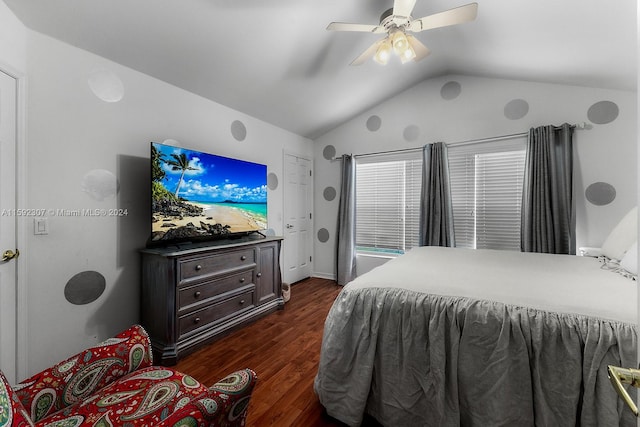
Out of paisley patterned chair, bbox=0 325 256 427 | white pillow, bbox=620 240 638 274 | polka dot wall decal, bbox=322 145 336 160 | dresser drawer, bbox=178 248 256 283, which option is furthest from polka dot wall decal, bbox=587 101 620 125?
paisley patterned chair, bbox=0 325 256 427

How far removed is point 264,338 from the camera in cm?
247

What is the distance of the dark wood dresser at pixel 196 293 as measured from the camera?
6.92 feet

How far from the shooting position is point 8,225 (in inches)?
64.6

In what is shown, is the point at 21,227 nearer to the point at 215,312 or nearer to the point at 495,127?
the point at 215,312

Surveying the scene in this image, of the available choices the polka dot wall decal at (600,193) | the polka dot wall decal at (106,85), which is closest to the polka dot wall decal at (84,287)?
the polka dot wall decal at (106,85)

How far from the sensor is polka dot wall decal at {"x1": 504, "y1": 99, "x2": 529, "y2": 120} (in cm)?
310

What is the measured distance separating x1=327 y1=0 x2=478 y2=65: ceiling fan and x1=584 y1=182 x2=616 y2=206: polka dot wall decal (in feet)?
7.64

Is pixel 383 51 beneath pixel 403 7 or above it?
beneath

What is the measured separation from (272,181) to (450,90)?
260cm

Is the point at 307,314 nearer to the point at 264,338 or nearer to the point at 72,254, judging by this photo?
the point at 264,338

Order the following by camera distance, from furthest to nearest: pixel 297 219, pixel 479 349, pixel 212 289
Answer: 1. pixel 297 219
2. pixel 212 289
3. pixel 479 349

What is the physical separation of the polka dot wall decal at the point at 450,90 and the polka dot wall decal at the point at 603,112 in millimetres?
1313

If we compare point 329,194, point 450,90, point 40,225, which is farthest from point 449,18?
point 40,225

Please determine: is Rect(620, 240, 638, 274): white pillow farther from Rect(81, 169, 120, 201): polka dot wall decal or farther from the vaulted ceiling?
Rect(81, 169, 120, 201): polka dot wall decal
